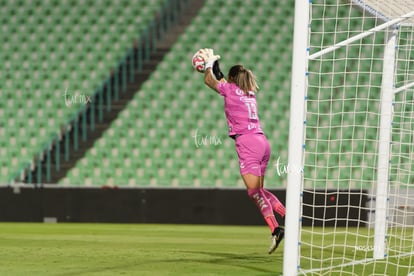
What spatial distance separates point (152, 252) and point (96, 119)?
7718 mm

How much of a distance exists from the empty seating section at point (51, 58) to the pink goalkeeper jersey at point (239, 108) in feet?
27.7

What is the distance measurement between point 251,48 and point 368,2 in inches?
344

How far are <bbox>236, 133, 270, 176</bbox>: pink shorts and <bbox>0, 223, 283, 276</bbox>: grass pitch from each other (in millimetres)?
901

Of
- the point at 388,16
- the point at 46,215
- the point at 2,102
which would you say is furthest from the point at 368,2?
the point at 2,102

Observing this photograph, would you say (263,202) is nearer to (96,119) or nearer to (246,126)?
(246,126)

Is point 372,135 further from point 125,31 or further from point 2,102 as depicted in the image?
point 2,102

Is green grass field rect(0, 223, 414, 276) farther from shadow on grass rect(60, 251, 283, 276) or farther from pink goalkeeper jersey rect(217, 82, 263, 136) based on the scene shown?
pink goalkeeper jersey rect(217, 82, 263, 136)

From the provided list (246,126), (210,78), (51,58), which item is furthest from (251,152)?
(51,58)

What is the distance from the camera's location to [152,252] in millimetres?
8727

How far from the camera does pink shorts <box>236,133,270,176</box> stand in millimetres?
7875

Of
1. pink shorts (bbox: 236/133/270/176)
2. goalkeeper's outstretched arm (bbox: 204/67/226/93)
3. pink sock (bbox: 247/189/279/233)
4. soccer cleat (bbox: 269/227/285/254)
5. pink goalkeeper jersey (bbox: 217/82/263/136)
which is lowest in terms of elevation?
soccer cleat (bbox: 269/227/285/254)

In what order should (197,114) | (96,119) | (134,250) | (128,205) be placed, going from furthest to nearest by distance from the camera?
1. (96,119)
2. (197,114)
3. (128,205)
4. (134,250)

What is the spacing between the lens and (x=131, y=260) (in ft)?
25.8

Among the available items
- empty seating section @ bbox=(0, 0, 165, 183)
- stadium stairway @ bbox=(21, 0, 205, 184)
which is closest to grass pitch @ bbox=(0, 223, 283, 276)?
stadium stairway @ bbox=(21, 0, 205, 184)
